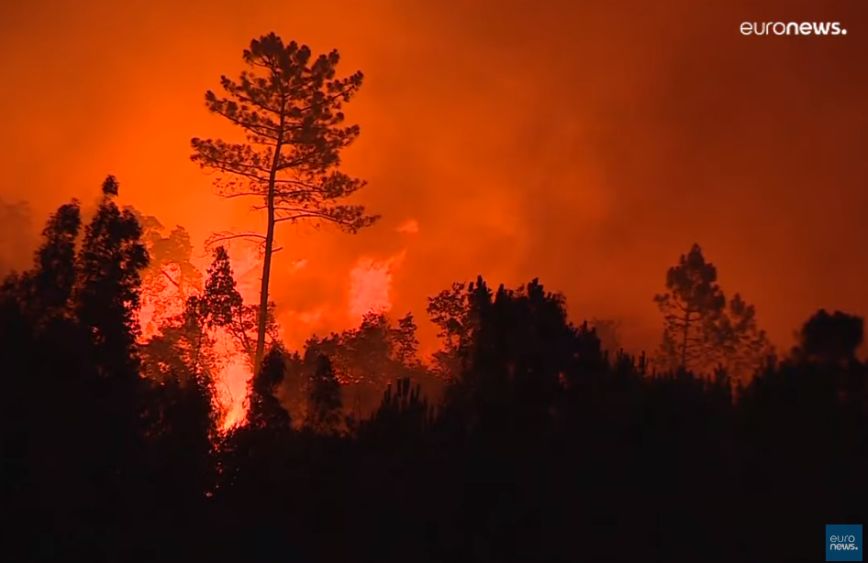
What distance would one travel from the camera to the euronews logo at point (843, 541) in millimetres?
10742

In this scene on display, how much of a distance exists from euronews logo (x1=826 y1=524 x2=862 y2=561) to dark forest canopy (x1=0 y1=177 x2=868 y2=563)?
193 mm

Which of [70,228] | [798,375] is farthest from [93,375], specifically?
[798,375]

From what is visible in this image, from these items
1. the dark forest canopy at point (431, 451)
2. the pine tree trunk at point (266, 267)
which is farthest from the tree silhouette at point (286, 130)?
the dark forest canopy at point (431, 451)

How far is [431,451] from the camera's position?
1359cm

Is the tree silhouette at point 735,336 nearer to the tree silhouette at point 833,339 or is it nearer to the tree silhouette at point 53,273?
the tree silhouette at point 833,339

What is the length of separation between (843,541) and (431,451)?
19.9 ft

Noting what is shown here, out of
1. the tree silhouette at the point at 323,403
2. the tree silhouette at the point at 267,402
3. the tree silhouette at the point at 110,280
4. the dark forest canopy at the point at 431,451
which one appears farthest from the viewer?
the tree silhouette at the point at 323,403

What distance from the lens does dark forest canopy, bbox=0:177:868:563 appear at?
11.6m

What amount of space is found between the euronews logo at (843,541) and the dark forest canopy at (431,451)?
0.19 m

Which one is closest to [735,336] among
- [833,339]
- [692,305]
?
[692,305]

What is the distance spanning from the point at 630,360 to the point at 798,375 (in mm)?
3651

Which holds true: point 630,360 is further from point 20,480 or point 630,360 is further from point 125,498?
point 20,480

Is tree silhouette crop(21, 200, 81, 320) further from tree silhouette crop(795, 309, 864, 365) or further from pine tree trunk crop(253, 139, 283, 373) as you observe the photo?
pine tree trunk crop(253, 139, 283, 373)

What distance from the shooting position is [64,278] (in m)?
13.3
